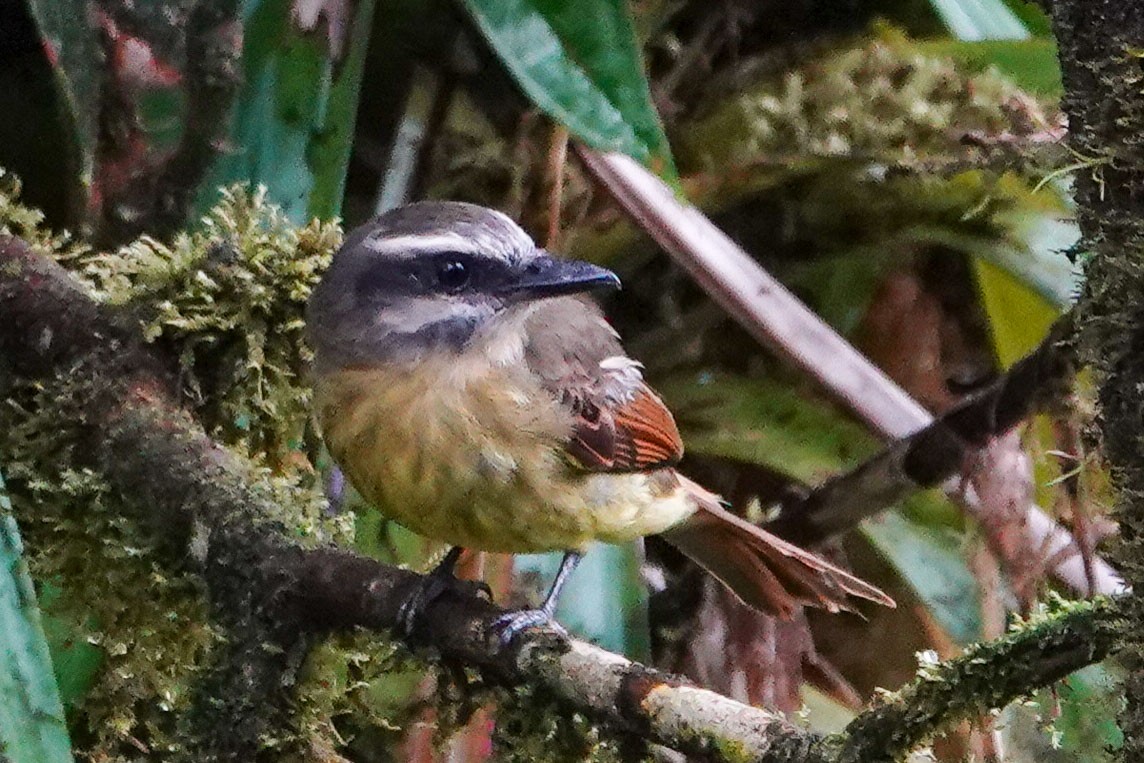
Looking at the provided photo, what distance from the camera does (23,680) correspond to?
4.99 ft

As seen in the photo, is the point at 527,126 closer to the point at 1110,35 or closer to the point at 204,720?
the point at 204,720

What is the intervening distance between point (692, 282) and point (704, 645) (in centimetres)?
78

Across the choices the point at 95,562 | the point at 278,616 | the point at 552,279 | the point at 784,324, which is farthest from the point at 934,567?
the point at 95,562

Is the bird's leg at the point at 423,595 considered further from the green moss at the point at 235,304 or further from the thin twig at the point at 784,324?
the thin twig at the point at 784,324

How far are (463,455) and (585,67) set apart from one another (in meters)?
0.55

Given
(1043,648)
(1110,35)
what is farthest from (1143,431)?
(1110,35)

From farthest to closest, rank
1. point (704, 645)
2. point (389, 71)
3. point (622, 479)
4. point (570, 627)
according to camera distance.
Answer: point (704, 645), point (389, 71), point (570, 627), point (622, 479)

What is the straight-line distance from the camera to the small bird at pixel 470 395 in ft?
5.56

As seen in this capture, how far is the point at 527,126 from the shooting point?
271 cm

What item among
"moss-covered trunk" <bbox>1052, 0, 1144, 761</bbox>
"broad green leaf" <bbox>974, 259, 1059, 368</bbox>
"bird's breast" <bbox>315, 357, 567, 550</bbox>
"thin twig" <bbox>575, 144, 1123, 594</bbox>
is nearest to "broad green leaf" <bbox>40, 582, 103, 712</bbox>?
"bird's breast" <bbox>315, 357, 567, 550</bbox>

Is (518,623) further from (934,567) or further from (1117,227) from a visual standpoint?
(934,567)

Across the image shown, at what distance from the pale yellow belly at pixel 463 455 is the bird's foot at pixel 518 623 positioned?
0.16 meters

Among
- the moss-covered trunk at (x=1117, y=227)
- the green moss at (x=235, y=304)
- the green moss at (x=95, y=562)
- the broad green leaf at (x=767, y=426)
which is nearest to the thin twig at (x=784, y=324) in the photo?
the broad green leaf at (x=767, y=426)

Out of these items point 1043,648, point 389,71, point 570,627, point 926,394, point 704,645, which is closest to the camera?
point 1043,648
